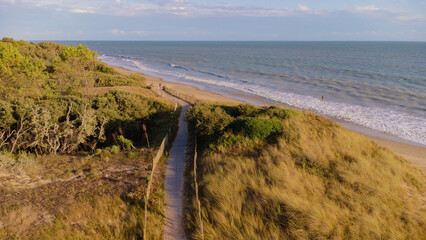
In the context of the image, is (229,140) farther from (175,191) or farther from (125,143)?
(125,143)

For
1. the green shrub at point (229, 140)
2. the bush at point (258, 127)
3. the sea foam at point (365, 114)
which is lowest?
the sea foam at point (365, 114)

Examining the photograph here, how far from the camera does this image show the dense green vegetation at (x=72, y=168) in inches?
312

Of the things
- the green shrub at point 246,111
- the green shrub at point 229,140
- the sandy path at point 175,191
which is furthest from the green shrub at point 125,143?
the green shrub at point 246,111

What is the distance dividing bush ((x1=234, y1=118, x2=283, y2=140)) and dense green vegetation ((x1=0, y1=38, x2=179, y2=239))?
16.2 ft

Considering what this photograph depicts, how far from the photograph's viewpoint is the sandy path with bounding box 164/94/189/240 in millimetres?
7919

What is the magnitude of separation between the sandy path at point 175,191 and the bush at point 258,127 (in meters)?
3.59

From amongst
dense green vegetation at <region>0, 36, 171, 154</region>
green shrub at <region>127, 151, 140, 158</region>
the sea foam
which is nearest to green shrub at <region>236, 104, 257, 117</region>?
dense green vegetation at <region>0, 36, 171, 154</region>

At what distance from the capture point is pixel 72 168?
1188cm

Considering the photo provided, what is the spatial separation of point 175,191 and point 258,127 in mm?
6189

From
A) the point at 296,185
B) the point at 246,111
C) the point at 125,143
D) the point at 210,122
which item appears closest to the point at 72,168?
the point at 125,143

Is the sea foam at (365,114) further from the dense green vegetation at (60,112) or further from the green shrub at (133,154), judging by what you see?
the green shrub at (133,154)

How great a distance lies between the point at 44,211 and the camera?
28.1 feet

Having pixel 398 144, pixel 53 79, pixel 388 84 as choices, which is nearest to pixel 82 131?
pixel 53 79

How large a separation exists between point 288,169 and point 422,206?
202 inches
